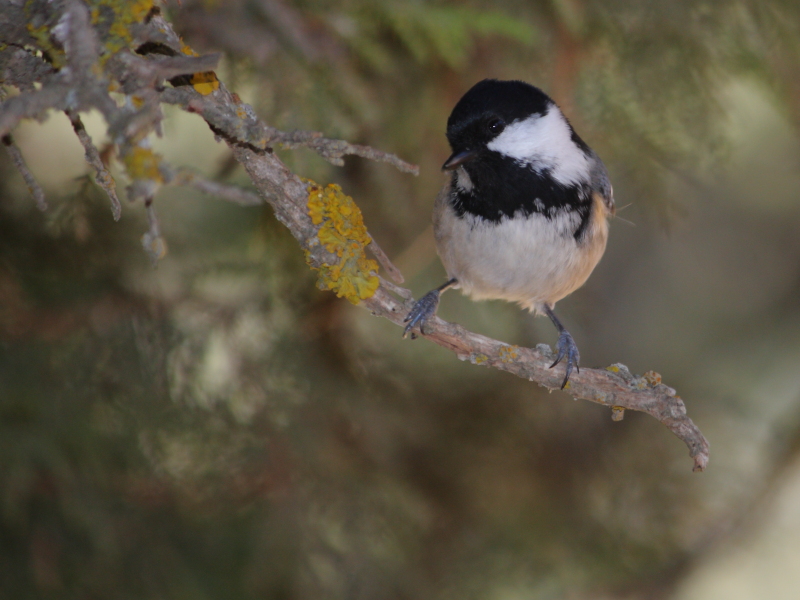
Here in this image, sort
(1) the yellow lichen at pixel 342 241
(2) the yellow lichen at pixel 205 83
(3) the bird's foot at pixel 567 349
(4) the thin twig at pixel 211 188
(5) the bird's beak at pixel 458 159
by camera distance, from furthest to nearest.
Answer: (3) the bird's foot at pixel 567 349 → (5) the bird's beak at pixel 458 159 → (1) the yellow lichen at pixel 342 241 → (2) the yellow lichen at pixel 205 83 → (4) the thin twig at pixel 211 188

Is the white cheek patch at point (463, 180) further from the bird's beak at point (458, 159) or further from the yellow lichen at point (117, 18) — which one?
the yellow lichen at point (117, 18)

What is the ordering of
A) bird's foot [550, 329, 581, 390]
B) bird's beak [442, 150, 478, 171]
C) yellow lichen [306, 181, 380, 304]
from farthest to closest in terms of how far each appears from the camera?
bird's foot [550, 329, 581, 390]
bird's beak [442, 150, 478, 171]
yellow lichen [306, 181, 380, 304]

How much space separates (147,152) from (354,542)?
1563 mm

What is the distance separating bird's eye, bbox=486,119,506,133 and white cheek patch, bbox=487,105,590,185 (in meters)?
0.01

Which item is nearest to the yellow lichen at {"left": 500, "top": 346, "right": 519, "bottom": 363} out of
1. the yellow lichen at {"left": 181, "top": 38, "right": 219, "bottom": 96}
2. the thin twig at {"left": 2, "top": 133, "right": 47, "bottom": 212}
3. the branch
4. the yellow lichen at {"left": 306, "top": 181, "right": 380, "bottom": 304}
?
the branch

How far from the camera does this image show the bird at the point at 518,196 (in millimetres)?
1763

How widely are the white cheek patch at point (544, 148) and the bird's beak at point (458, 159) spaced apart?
6cm

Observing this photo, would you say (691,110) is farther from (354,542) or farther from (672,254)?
(672,254)

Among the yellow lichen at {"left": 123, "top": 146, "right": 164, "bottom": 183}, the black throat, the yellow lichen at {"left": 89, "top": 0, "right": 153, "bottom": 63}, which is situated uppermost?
the yellow lichen at {"left": 89, "top": 0, "right": 153, "bottom": 63}

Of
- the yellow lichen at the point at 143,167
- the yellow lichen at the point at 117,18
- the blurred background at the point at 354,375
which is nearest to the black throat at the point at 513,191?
the blurred background at the point at 354,375

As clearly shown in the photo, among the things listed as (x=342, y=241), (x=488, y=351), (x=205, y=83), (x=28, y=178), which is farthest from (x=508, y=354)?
(x=28, y=178)

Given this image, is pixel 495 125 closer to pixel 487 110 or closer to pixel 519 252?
pixel 487 110

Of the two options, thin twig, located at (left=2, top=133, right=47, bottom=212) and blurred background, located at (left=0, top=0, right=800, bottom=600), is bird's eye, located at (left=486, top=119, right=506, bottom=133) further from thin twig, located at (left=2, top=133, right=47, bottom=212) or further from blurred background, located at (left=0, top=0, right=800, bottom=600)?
thin twig, located at (left=2, top=133, right=47, bottom=212)

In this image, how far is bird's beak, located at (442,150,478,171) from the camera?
5.61ft
